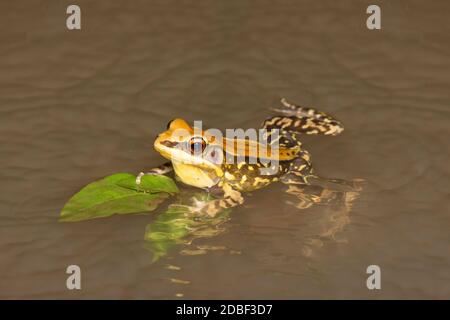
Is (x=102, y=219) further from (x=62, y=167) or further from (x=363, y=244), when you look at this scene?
(x=363, y=244)

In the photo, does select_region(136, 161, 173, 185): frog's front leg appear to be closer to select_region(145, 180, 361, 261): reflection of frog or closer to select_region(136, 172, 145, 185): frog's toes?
select_region(136, 172, 145, 185): frog's toes

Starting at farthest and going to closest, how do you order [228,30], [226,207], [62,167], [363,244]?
[228,30] < [62,167] < [226,207] < [363,244]

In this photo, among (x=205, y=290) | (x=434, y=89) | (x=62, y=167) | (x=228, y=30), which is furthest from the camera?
(x=228, y=30)

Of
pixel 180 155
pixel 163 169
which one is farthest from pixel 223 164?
pixel 163 169

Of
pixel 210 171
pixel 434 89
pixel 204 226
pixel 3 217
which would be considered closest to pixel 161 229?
pixel 204 226

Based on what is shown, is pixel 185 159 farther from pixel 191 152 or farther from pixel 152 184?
pixel 152 184

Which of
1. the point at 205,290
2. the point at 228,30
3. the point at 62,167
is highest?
the point at 228,30

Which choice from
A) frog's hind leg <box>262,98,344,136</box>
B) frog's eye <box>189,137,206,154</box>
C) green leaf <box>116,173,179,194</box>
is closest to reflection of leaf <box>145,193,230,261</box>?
green leaf <box>116,173,179,194</box>
